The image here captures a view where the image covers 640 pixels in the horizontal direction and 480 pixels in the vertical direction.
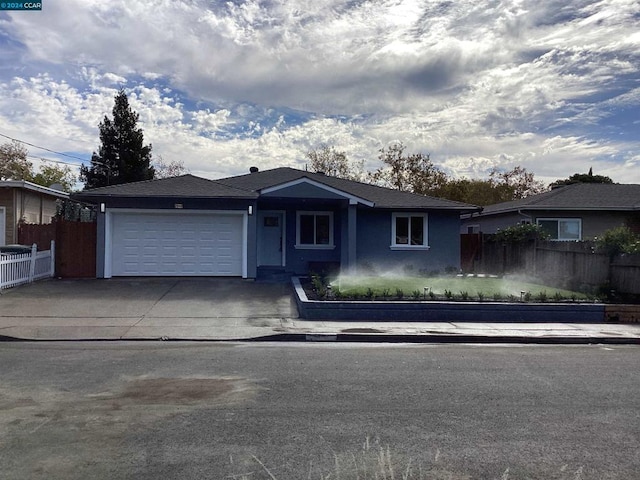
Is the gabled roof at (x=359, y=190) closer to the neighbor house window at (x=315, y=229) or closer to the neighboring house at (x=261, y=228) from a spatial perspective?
the neighboring house at (x=261, y=228)

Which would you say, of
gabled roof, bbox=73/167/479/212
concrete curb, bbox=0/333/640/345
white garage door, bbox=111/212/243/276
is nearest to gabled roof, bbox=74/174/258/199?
gabled roof, bbox=73/167/479/212

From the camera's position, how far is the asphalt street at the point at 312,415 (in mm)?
4590

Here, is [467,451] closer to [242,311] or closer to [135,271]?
[242,311]

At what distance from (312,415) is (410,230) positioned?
16.0 metres

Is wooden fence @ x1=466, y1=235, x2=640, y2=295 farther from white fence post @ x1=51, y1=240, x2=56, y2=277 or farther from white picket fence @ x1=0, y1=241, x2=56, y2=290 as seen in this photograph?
white picket fence @ x1=0, y1=241, x2=56, y2=290

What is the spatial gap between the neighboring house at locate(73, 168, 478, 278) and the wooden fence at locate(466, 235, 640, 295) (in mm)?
1920

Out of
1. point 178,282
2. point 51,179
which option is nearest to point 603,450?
point 178,282

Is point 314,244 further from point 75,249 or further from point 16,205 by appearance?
point 16,205

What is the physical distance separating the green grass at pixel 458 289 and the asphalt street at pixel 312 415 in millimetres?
4669

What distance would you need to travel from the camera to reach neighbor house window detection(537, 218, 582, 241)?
2369cm

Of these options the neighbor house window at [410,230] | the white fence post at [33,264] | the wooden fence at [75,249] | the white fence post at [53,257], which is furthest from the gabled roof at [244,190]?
the white fence post at [33,264]

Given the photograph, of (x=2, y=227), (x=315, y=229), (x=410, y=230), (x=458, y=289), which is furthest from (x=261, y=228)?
(x=2, y=227)

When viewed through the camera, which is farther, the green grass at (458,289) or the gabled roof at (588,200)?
the gabled roof at (588,200)

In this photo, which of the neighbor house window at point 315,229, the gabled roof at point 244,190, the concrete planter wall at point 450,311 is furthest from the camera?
the neighbor house window at point 315,229
